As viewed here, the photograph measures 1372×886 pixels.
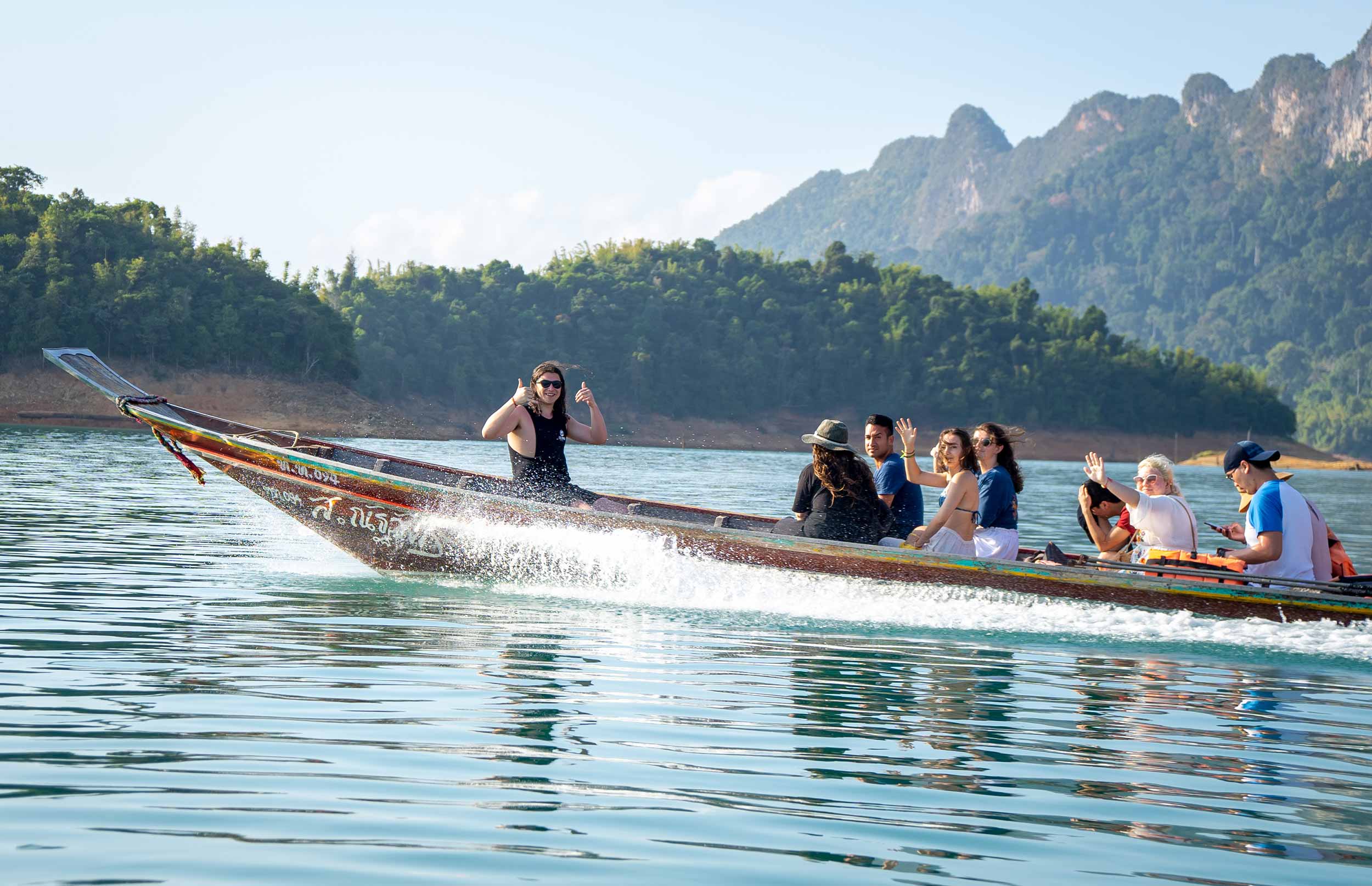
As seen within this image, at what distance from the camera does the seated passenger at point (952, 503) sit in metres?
9.86

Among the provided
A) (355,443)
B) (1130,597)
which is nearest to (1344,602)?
(1130,597)

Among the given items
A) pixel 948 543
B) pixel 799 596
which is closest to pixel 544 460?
pixel 799 596

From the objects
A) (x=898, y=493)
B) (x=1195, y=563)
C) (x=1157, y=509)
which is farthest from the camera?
(x=898, y=493)

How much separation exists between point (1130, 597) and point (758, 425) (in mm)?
92327

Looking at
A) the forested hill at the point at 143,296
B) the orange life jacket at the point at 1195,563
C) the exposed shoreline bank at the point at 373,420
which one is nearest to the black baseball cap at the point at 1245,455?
the orange life jacket at the point at 1195,563

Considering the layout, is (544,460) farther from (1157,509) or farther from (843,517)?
(1157,509)

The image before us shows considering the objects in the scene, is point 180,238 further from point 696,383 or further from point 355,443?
point 696,383

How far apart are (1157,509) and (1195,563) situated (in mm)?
499

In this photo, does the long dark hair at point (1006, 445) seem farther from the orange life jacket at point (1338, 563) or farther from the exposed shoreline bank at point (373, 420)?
the exposed shoreline bank at point (373, 420)

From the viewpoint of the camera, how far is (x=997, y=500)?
1014cm

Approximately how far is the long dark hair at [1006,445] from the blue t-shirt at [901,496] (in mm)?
773

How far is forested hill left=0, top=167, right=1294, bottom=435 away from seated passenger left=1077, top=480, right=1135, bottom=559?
187 feet

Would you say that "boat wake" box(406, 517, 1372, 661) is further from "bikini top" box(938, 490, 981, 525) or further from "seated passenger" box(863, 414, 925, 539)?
"seated passenger" box(863, 414, 925, 539)

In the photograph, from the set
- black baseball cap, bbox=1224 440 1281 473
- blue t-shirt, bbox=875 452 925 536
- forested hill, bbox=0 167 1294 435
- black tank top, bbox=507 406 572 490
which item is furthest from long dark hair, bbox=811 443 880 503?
forested hill, bbox=0 167 1294 435
